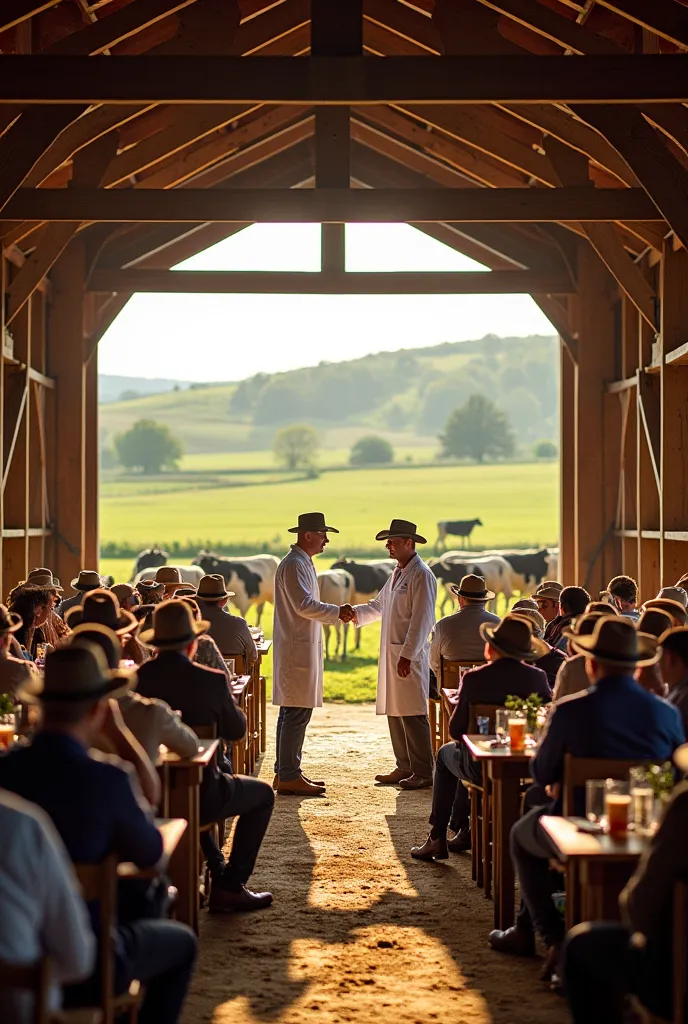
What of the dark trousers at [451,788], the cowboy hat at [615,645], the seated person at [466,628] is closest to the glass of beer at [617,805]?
the cowboy hat at [615,645]

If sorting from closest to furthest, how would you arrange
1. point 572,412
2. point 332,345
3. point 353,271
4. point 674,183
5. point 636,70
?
point 636,70
point 674,183
point 353,271
point 572,412
point 332,345

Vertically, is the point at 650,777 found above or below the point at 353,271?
below

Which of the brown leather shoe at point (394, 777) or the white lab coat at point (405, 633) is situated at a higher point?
the white lab coat at point (405, 633)

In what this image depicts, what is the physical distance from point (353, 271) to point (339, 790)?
6891mm

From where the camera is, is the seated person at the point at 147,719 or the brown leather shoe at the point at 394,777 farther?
the brown leather shoe at the point at 394,777

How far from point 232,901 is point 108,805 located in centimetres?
294

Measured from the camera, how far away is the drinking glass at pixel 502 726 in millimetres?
5797

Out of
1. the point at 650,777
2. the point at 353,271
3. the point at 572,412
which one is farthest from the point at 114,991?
the point at 572,412

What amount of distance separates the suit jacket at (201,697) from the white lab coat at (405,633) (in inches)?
126

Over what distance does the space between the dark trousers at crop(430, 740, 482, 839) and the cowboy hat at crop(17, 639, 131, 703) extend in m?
3.34

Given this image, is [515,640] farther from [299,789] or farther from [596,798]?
[299,789]

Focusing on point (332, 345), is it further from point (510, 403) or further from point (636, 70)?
point (636, 70)

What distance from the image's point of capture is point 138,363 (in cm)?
13912

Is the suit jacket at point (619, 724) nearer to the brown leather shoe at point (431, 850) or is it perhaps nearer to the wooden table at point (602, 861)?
the wooden table at point (602, 861)
